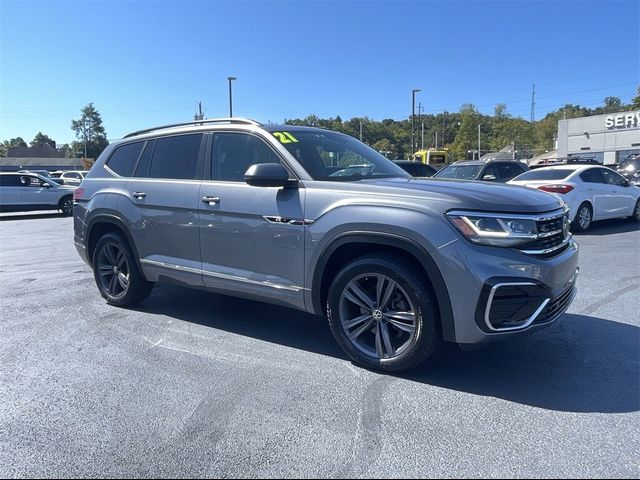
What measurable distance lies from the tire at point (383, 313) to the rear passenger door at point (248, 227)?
42 centimetres

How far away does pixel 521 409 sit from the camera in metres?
3.20

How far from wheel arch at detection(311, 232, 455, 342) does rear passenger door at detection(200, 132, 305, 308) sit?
0.17 m

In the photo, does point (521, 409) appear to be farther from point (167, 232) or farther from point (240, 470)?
point (167, 232)

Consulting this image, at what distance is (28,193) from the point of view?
62.3 feet

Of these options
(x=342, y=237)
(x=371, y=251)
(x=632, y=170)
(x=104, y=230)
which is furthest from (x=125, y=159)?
(x=632, y=170)

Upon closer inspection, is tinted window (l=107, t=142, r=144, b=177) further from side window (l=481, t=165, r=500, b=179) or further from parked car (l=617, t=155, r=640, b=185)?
parked car (l=617, t=155, r=640, b=185)

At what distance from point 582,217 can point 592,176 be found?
112 cm

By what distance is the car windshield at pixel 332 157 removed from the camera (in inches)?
168

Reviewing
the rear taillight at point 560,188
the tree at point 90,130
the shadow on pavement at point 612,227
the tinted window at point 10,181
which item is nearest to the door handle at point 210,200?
the rear taillight at point 560,188

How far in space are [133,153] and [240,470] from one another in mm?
4039

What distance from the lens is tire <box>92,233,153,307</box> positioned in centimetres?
543

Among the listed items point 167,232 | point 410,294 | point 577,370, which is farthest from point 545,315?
point 167,232

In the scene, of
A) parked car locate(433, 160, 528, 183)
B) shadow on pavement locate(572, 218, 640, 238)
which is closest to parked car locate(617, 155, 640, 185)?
shadow on pavement locate(572, 218, 640, 238)

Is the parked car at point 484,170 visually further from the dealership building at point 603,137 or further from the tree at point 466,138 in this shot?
the tree at point 466,138
